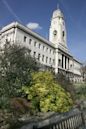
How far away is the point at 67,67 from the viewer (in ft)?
272

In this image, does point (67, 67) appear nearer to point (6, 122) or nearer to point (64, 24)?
point (64, 24)

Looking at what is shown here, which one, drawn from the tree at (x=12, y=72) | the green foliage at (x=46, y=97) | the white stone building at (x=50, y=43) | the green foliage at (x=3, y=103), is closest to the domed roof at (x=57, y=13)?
the white stone building at (x=50, y=43)

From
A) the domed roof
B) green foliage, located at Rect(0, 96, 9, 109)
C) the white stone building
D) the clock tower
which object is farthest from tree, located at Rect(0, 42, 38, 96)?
the domed roof

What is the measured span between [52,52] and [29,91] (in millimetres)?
52771

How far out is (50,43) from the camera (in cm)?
6781

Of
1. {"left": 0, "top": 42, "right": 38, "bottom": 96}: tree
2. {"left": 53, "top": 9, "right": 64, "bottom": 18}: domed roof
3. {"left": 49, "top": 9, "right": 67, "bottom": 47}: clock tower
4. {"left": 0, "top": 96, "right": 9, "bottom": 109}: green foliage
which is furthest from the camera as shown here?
{"left": 53, "top": 9, "right": 64, "bottom": 18}: domed roof

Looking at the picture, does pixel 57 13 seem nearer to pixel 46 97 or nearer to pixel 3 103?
pixel 46 97

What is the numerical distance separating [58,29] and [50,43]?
15466mm

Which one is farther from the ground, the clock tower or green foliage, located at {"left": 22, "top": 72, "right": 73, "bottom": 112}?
the clock tower

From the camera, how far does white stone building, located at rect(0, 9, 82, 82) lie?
2073 inches

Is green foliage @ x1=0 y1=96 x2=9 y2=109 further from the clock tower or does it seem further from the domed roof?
the domed roof

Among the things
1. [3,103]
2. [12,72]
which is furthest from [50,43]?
[3,103]

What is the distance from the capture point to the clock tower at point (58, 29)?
81125mm

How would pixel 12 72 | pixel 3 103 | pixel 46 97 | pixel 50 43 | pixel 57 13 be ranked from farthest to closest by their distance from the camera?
pixel 57 13, pixel 50 43, pixel 12 72, pixel 46 97, pixel 3 103
